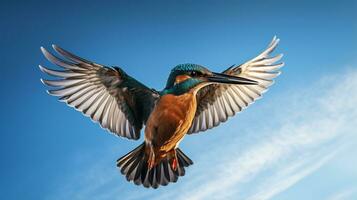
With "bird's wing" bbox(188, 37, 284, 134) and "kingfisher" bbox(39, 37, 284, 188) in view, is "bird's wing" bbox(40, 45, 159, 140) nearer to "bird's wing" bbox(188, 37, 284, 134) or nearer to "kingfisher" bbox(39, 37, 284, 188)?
"kingfisher" bbox(39, 37, 284, 188)

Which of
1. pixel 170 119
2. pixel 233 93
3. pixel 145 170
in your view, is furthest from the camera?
pixel 233 93

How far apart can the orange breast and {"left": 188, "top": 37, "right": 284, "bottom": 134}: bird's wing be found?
0.20m

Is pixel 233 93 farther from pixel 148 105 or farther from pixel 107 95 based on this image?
pixel 107 95

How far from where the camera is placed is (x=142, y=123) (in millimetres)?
1633

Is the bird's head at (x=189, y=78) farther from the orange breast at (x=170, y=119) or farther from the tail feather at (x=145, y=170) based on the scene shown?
the tail feather at (x=145, y=170)

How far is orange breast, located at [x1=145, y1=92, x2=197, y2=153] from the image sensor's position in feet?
4.73

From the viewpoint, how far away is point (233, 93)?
1.79 metres

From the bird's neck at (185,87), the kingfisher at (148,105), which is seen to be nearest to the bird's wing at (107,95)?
the kingfisher at (148,105)

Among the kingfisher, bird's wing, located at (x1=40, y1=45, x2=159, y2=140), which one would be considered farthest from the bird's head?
bird's wing, located at (x1=40, y1=45, x2=159, y2=140)

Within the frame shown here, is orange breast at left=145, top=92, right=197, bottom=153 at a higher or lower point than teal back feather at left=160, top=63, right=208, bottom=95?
lower

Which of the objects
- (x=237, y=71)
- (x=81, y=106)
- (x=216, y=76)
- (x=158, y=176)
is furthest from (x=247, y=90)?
(x=81, y=106)

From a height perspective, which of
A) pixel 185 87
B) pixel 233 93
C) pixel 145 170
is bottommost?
pixel 145 170

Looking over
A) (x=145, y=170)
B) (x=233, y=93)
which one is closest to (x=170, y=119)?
(x=145, y=170)

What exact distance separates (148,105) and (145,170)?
206 mm
